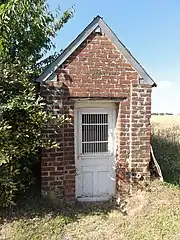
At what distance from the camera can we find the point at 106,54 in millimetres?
7402

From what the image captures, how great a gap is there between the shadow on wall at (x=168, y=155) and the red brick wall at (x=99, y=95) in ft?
4.71

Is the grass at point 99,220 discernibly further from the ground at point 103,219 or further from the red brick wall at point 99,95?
the red brick wall at point 99,95

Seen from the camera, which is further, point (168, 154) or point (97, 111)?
point (168, 154)

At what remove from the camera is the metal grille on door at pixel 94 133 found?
7641 millimetres

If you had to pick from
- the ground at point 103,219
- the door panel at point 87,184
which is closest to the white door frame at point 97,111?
the door panel at point 87,184

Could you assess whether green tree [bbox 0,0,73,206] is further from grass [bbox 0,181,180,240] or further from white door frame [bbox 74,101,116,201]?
white door frame [bbox 74,101,116,201]

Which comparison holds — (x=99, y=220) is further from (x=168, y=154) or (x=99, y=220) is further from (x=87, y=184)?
(x=168, y=154)

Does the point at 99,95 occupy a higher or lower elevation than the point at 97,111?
higher

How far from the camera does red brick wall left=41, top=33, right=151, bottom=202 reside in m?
7.18

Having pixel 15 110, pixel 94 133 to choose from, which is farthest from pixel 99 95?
pixel 15 110

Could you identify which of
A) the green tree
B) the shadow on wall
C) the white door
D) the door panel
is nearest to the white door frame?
the white door

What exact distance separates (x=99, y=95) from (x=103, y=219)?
9.78ft

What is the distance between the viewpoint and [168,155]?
10297 millimetres

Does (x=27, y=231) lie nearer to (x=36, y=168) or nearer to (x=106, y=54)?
(x=36, y=168)
